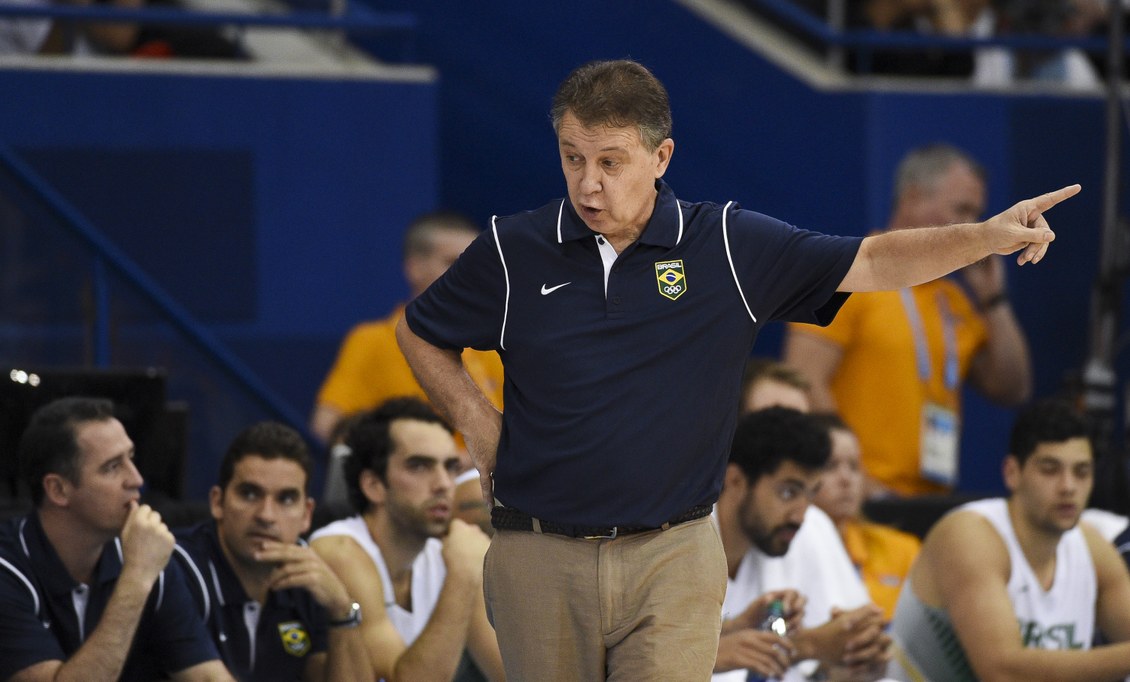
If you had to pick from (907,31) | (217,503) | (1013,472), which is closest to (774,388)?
(1013,472)

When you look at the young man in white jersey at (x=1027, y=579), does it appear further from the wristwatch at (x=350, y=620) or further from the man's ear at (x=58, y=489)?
the man's ear at (x=58, y=489)

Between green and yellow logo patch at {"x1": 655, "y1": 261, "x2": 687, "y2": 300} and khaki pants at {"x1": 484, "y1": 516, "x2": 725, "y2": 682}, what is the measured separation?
0.48 m

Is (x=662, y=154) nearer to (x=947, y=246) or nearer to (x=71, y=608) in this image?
(x=947, y=246)

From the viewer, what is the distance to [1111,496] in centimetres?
752

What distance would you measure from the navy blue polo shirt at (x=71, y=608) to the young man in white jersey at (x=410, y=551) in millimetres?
605

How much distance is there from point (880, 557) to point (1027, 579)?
2.56 feet

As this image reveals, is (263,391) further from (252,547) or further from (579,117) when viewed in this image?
(579,117)

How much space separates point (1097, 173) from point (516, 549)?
663cm

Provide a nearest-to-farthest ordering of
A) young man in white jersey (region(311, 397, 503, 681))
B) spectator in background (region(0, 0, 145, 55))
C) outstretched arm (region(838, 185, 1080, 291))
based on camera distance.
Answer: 1. outstretched arm (region(838, 185, 1080, 291))
2. young man in white jersey (region(311, 397, 503, 681))
3. spectator in background (region(0, 0, 145, 55))

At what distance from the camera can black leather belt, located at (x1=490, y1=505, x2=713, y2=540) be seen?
3.54 meters

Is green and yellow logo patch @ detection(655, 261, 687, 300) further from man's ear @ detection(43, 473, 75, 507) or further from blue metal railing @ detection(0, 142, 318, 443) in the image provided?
blue metal railing @ detection(0, 142, 318, 443)

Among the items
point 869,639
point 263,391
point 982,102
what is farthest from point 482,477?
point 982,102

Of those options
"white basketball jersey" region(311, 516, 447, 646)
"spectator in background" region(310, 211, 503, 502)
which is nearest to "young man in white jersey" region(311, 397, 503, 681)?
"white basketball jersey" region(311, 516, 447, 646)

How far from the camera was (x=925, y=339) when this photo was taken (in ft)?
25.2
